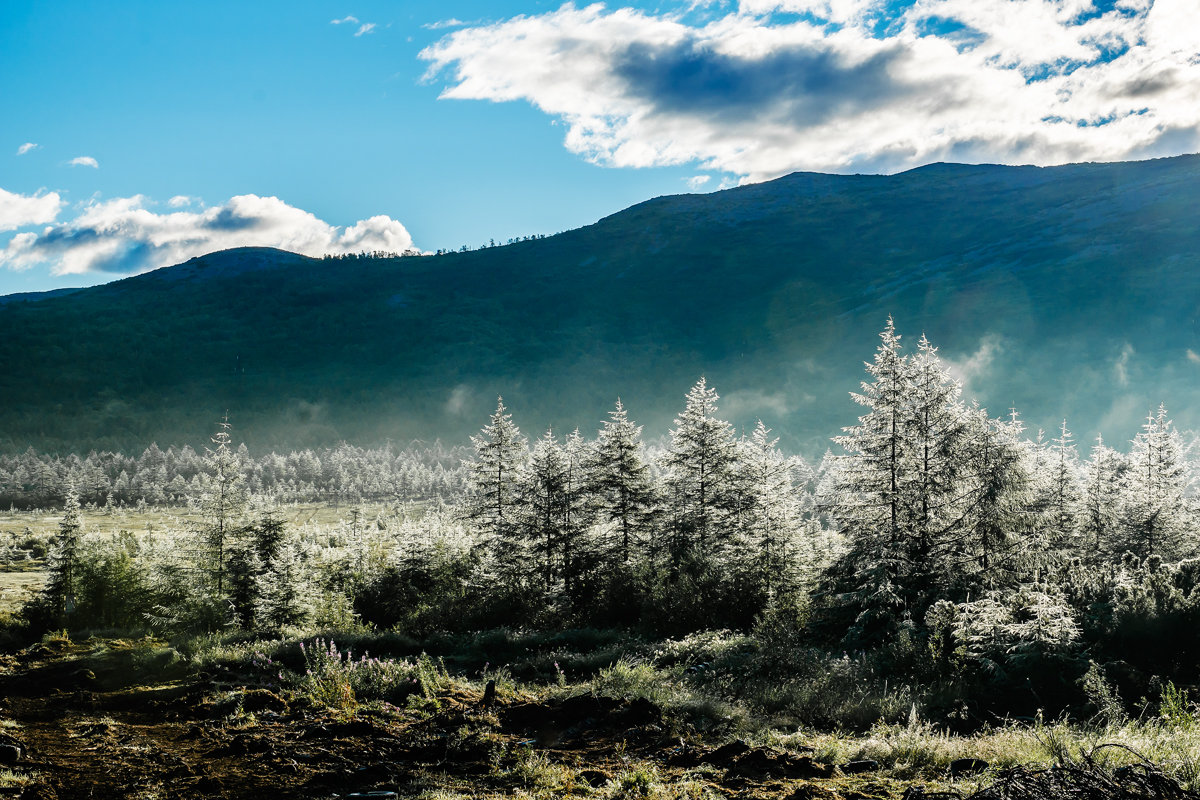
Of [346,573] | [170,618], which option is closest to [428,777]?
[170,618]

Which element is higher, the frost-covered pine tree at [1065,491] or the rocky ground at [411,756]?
the rocky ground at [411,756]

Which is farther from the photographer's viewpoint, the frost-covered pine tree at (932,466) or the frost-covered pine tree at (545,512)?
the frost-covered pine tree at (545,512)

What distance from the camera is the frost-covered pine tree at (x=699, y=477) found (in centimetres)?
2503

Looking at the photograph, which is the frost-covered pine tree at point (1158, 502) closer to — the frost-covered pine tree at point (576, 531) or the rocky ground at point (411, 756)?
the frost-covered pine tree at point (576, 531)

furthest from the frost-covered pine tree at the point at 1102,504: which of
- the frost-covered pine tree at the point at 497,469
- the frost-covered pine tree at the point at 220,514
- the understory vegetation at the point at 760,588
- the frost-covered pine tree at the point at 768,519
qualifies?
the frost-covered pine tree at the point at 220,514

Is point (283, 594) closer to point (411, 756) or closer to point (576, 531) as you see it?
point (576, 531)

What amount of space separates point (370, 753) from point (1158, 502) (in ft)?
110

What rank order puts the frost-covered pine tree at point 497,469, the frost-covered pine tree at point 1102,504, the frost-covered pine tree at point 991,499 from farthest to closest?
the frost-covered pine tree at point 497,469 < the frost-covered pine tree at point 1102,504 < the frost-covered pine tree at point 991,499

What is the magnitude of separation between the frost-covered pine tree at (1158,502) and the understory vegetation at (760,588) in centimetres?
13

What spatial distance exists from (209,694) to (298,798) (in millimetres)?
4872

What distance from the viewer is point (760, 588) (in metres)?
19.4

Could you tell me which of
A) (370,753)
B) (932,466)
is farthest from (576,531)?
(370,753)

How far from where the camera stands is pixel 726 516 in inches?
987

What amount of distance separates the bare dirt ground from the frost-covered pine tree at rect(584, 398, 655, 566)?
18097mm
